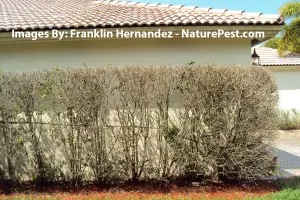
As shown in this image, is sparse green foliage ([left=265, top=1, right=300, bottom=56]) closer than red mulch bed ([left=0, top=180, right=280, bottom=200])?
No

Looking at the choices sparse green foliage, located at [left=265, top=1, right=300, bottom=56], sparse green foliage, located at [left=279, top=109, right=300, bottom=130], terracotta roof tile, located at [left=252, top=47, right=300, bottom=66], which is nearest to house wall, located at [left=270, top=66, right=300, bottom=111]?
terracotta roof tile, located at [left=252, top=47, right=300, bottom=66]

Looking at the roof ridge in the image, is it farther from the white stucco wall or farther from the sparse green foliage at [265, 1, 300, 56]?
the sparse green foliage at [265, 1, 300, 56]

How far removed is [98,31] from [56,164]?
10.7 ft

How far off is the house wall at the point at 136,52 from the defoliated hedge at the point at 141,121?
125cm

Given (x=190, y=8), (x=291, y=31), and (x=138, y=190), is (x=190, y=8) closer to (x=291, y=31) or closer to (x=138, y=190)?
(x=138, y=190)

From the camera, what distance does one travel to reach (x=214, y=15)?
8.51 m

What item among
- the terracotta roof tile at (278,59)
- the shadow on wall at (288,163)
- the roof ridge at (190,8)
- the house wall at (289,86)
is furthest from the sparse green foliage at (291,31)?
the roof ridge at (190,8)

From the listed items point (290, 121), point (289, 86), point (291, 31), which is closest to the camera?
point (290, 121)

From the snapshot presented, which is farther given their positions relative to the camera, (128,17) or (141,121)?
(128,17)

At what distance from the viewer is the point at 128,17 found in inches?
338

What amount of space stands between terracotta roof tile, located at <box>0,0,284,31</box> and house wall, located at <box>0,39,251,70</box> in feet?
1.84

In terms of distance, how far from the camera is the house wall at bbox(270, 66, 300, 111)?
67.4 feet

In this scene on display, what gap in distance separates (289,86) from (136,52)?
15115mm

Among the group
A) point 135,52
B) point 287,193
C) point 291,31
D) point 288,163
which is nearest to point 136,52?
point 135,52
